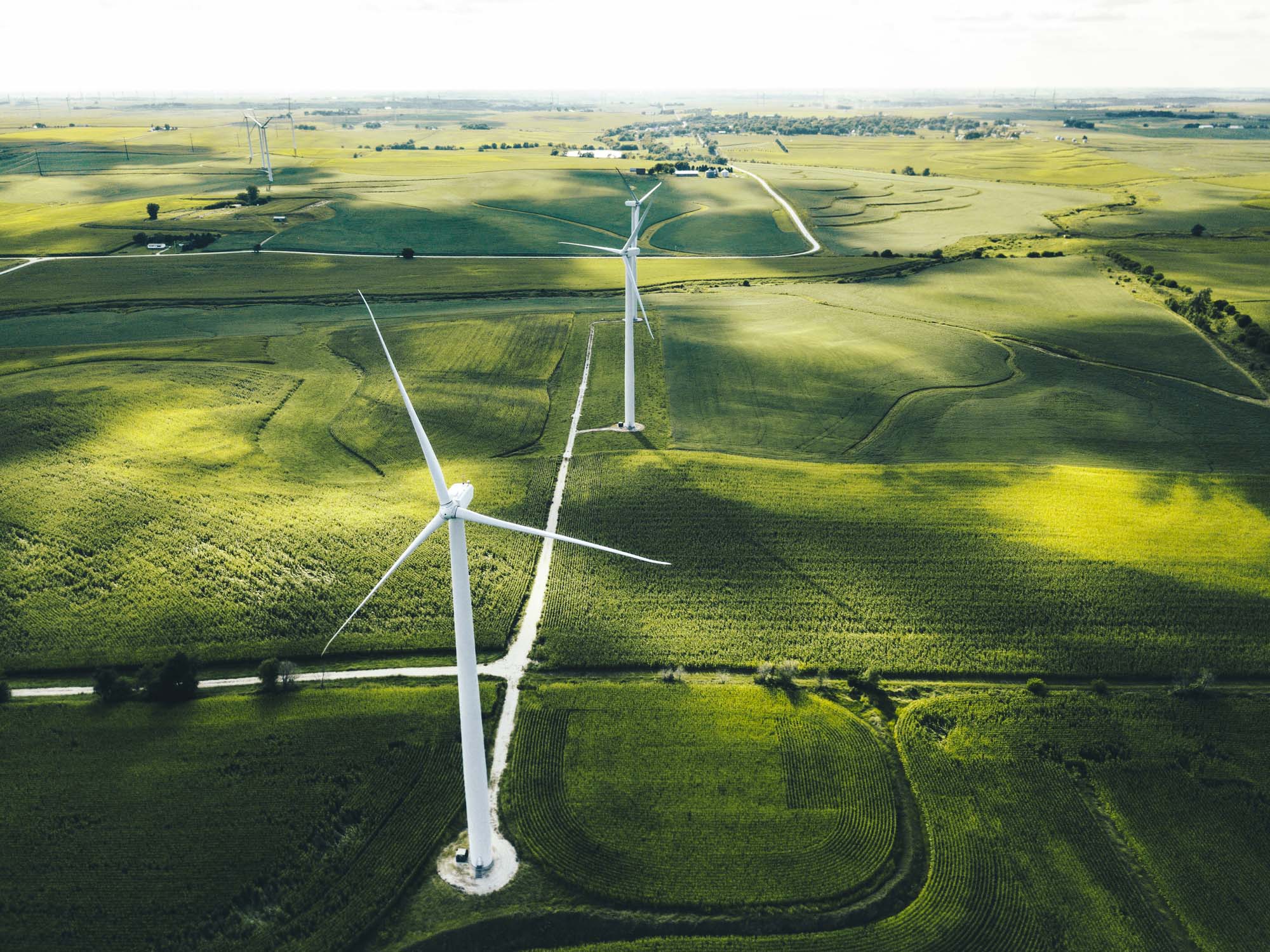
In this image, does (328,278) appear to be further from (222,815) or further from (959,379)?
(222,815)

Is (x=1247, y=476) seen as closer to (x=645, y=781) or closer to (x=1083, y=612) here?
(x=1083, y=612)

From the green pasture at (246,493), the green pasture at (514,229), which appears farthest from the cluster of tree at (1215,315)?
the green pasture at (246,493)

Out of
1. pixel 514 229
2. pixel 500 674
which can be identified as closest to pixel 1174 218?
pixel 514 229

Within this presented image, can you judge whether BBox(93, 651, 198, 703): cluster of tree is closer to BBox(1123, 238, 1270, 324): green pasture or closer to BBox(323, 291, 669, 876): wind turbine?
BBox(323, 291, 669, 876): wind turbine

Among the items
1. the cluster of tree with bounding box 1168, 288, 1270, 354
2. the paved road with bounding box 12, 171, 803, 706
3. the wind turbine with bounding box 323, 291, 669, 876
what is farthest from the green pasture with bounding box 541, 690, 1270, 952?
the cluster of tree with bounding box 1168, 288, 1270, 354

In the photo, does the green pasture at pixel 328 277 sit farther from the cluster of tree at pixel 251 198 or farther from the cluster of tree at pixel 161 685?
the cluster of tree at pixel 161 685

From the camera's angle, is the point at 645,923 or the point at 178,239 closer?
the point at 645,923

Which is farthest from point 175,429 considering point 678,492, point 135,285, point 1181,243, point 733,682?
point 1181,243
